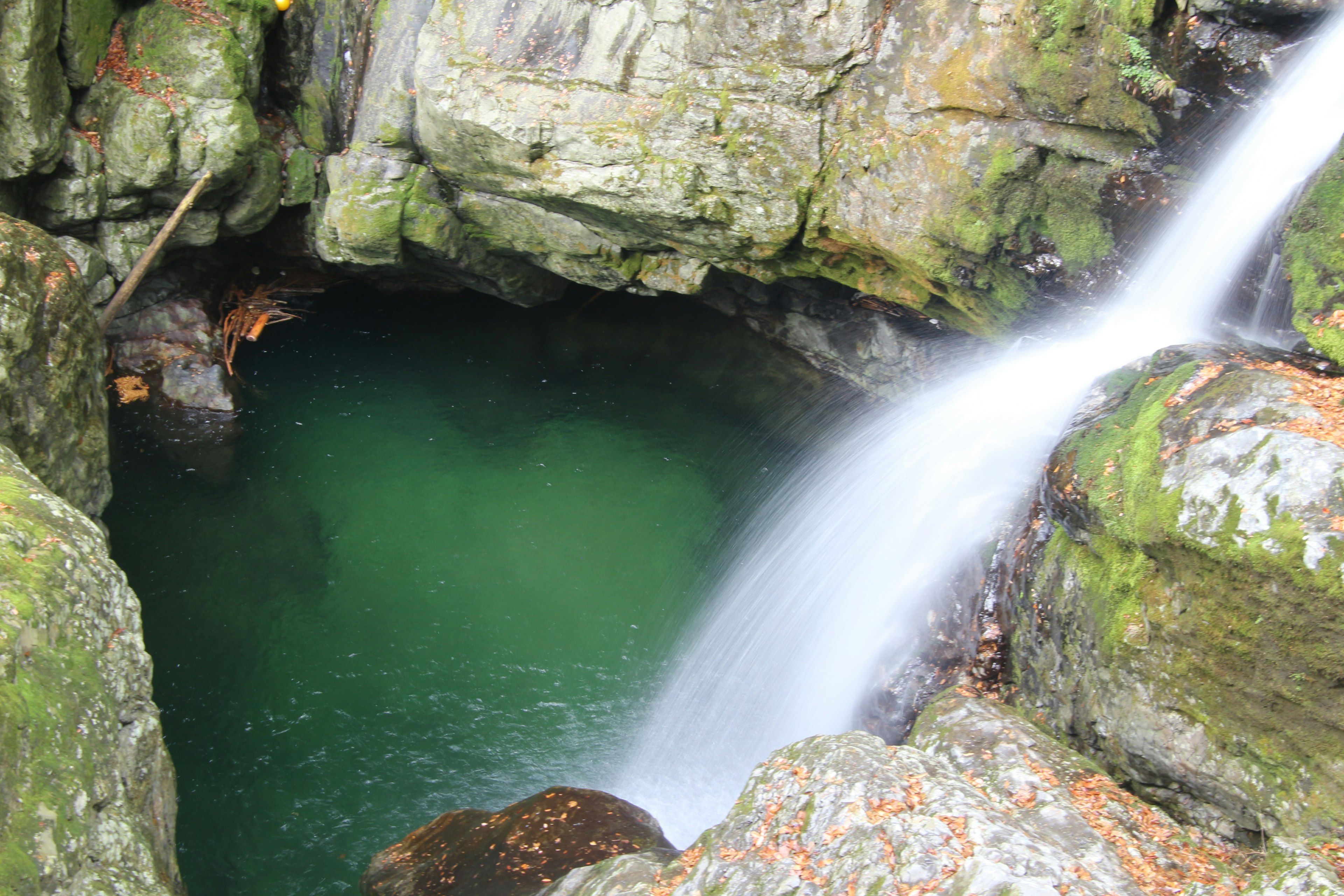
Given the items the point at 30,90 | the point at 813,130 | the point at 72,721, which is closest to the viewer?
the point at 72,721

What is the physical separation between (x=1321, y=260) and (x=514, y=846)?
24.3 ft

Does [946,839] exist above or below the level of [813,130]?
below

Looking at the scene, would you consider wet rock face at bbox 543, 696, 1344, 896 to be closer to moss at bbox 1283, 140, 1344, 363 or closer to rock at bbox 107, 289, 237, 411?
moss at bbox 1283, 140, 1344, 363

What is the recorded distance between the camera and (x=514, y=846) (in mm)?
6512

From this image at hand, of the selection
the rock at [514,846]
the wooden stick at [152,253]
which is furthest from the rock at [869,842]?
the wooden stick at [152,253]

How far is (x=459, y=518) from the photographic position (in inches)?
426

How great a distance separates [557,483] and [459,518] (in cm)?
146

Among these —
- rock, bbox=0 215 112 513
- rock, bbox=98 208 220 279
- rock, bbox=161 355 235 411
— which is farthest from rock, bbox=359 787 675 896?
rock, bbox=98 208 220 279

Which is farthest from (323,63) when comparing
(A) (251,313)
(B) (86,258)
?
(A) (251,313)

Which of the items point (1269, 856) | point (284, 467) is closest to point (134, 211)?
point (284, 467)

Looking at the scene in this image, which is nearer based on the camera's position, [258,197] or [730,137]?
[730,137]

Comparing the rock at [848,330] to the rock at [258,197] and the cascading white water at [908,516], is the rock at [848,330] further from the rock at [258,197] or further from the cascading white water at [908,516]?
the rock at [258,197]

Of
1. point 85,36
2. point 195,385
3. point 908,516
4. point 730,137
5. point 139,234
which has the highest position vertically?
point 730,137

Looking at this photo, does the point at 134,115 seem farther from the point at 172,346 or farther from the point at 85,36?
the point at 172,346
